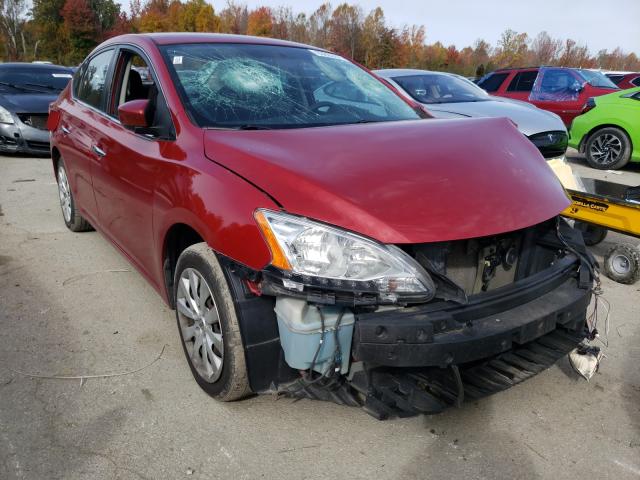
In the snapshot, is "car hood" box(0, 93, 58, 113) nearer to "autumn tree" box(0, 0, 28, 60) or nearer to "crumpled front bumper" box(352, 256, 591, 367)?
"crumpled front bumper" box(352, 256, 591, 367)

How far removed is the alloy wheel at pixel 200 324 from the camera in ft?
7.77

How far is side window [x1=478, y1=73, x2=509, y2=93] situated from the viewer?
37.7 feet

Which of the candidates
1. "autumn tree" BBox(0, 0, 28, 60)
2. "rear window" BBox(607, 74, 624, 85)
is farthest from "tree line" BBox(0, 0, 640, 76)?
"rear window" BBox(607, 74, 624, 85)

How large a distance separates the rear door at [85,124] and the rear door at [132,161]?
0.16m

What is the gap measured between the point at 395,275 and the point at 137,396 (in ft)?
4.77

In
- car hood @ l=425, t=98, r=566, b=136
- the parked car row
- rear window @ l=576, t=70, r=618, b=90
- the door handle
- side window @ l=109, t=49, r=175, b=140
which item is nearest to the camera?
side window @ l=109, t=49, r=175, b=140

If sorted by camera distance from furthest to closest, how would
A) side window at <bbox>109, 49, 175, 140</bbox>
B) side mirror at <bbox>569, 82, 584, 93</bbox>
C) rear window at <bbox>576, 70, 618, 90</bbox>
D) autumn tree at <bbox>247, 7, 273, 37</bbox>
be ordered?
autumn tree at <bbox>247, 7, 273, 37</bbox> → rear window at <bbox>576, 70, 618, 90</bbox> → side mirror at <bbox>569, 82, 584, 93</bbox> → side window at <bbox>109, 49, 175, 140</bbox>

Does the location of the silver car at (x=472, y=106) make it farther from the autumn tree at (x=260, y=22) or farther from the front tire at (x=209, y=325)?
the autumn tree at (x=260, y=22)

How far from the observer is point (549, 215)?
228cm

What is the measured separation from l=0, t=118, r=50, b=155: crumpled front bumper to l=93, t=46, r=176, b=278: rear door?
5881mm

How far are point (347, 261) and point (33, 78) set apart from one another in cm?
979

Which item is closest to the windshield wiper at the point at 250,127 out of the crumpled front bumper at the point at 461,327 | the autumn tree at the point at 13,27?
the crumpled front bumper at the point at 461,327

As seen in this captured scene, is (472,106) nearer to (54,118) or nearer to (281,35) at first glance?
(54,118)

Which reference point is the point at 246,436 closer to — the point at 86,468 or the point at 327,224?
the point at 86,468
